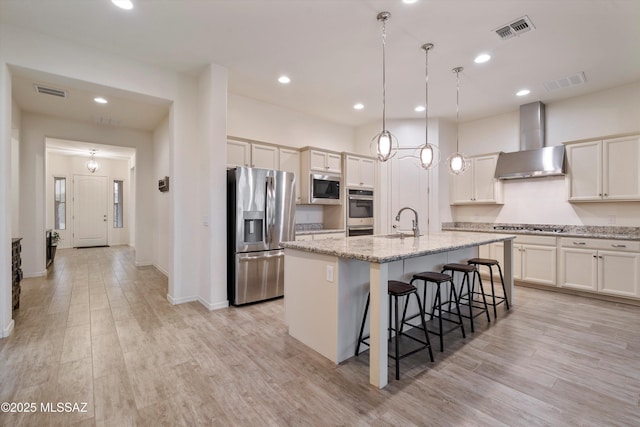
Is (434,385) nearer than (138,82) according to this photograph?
Yes

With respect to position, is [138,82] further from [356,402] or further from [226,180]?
[356,402]

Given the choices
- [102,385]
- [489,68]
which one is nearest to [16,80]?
[102,385]

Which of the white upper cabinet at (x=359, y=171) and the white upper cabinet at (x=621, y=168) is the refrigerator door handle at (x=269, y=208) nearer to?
the white upper cabinet at (x=359, y=171)

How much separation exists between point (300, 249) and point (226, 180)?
1.74 meters

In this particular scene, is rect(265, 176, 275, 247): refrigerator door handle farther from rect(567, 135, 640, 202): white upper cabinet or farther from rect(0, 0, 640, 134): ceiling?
rect(567, 135, 640, 202): white upper cabinet

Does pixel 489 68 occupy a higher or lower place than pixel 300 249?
higher

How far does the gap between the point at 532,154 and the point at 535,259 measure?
1758 millimetres

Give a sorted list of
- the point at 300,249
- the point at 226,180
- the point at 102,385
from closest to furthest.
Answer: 1. the point at 102,385
2. the point at 300,249
3. the point at 226,180

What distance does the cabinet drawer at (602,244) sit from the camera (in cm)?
384

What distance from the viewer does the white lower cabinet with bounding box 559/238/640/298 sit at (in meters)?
3.85

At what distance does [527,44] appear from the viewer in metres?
3.20

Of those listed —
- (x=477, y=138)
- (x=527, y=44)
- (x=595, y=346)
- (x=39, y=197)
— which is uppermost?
(x=527, y=44)

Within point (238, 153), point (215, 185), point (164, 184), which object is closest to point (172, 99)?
point (238, 153)

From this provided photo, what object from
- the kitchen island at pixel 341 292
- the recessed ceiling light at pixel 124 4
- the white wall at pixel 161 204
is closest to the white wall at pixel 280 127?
the white wall at pixel 161 204
